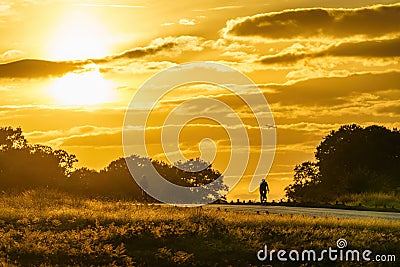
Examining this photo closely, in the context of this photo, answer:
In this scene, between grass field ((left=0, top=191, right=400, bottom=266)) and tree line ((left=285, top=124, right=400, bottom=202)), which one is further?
tree line ((left=285, top=124, right=400, bottom=202))

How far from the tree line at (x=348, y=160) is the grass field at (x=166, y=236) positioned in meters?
37.7

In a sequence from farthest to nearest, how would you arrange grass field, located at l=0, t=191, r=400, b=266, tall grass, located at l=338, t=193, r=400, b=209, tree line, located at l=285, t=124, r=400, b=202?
tree line, located at l=285, t=124, r=400, b=202
tall grass, located at l=338, t=193, r=400, b=209
grass field, located at l=0, t=191, r=400, b=266

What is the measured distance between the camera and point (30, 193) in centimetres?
4959

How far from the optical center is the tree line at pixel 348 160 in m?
77.9

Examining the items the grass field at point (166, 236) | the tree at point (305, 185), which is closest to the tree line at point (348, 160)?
the tree at point (305, 185)

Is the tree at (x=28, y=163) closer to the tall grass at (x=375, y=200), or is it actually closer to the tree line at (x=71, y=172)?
the tree line at (x=71, y=172)

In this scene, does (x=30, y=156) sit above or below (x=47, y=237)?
above

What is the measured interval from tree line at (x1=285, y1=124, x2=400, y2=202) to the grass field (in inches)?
1483

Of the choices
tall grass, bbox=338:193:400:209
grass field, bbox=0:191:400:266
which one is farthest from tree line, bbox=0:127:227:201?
grass field, bbox=0:191:400:266

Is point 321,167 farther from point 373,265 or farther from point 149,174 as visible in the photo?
point 373,265

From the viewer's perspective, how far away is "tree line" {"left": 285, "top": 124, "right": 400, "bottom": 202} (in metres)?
77.9

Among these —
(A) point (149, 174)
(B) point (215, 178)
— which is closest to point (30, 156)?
(A) point (149, 174)

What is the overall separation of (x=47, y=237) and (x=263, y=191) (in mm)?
26842

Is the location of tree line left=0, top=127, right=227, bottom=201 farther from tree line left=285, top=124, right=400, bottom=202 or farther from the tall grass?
the tall grass
